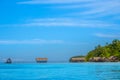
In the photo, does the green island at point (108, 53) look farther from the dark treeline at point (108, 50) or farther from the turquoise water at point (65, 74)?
the turquoise water at point (65, 74)

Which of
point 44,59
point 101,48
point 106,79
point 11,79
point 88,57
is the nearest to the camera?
point 106,79

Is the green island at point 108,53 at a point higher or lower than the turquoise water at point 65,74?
higher

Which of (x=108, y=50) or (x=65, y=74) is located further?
(x=108, y=50)

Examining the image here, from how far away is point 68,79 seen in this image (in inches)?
1437

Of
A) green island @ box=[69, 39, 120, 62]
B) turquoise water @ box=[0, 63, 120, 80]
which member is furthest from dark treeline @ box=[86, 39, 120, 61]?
turquoise water @ box=[0, 63, 120, 80]

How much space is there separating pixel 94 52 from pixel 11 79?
116001mm

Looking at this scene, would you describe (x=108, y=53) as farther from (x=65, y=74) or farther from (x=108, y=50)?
(x=65, y=74)

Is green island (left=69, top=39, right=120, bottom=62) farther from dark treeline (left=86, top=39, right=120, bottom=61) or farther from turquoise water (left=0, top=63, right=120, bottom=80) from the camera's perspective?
turquoise water (left=0, top=63, right=120, bottom=80)

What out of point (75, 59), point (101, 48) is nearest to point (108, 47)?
point (101, 48)

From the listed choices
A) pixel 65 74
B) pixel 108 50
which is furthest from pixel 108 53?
pixel 65 74

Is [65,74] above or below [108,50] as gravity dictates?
below

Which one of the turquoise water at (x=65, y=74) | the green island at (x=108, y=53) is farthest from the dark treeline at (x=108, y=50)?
the turquoise water at (x=65, y=74)

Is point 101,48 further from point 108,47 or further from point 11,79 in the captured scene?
point 11,79

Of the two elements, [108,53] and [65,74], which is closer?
[65,74]
